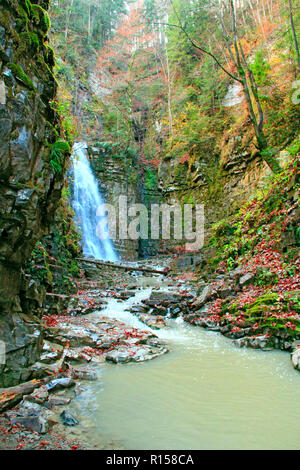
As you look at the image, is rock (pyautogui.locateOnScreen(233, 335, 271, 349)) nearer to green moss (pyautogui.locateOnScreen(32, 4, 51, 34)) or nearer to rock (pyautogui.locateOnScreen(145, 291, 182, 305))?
rock (pyautogui.locateOnScreen(145, 291, 182, 305))

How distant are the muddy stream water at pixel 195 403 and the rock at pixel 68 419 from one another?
79 millimetres

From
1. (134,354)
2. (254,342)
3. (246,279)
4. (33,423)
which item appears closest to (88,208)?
(246,279)

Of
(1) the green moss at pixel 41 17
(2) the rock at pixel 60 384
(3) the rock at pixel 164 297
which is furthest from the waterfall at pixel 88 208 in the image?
(2) the rock at pixel 60 384

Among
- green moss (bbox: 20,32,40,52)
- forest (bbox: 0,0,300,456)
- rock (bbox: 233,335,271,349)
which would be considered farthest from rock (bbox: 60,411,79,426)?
green moss (bbox: 20,32,40,52)

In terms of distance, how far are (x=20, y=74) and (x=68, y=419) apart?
395 cm

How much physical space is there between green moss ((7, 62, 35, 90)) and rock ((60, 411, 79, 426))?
12.7 feet

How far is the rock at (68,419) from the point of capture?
2.51m

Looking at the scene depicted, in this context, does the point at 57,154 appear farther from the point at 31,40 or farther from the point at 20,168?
the point at 31,40

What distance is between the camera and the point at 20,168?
10.6 ft

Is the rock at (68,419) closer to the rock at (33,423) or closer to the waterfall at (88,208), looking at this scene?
the rock at (33,423)

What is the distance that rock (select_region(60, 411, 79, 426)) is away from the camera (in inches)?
98.7

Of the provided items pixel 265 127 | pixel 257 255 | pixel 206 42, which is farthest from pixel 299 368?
pixel 206 42

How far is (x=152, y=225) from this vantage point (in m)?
21.0

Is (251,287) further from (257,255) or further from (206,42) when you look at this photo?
(206,42)
